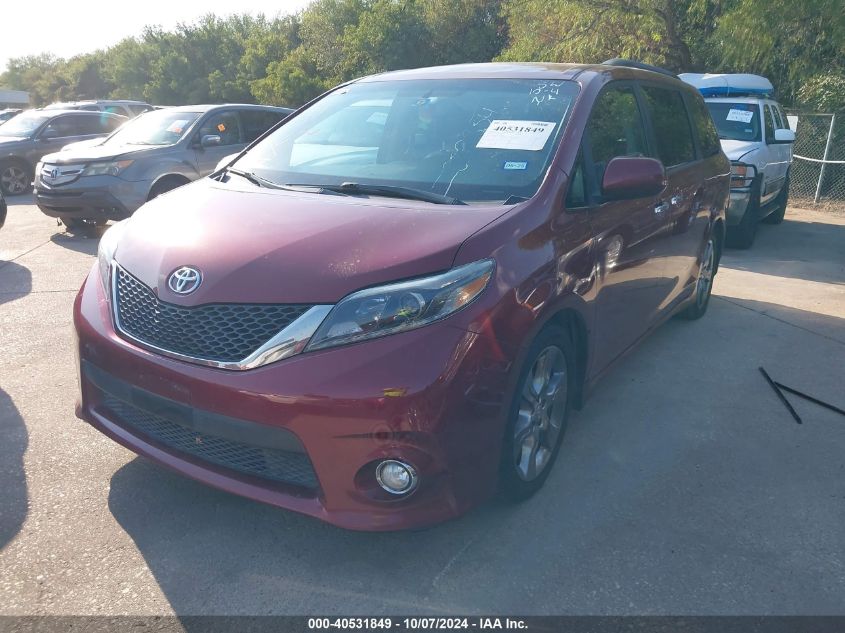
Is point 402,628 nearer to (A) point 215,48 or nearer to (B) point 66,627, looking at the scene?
(B) point 66,627

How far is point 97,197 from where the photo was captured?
345 inches

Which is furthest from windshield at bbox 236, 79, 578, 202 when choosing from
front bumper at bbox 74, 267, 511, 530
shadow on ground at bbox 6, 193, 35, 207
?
shadow on ground at bbox 6, 193, 35, 207

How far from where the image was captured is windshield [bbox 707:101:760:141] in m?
9.50

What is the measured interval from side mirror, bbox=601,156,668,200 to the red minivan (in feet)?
0.03

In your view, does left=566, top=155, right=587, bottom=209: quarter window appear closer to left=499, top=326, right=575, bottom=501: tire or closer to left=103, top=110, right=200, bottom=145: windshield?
left=499, top=326, right=575, bottom=501: tire

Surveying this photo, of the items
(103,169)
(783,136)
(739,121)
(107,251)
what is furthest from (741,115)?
(107,251)

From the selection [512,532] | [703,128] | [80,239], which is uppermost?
[703,128]

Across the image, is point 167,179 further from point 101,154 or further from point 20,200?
point 20,200

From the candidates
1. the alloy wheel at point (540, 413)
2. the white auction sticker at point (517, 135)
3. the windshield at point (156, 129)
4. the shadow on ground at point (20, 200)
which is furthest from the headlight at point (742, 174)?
the shadow on ground at point (20, 200)

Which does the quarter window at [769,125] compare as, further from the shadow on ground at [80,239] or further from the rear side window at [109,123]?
the rear side window at [109,123]

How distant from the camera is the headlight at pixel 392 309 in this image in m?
2.43

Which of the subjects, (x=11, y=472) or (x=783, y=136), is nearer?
(x=11, y=472)

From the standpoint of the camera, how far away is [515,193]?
3.08 meters

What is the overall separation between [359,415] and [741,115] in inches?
354
